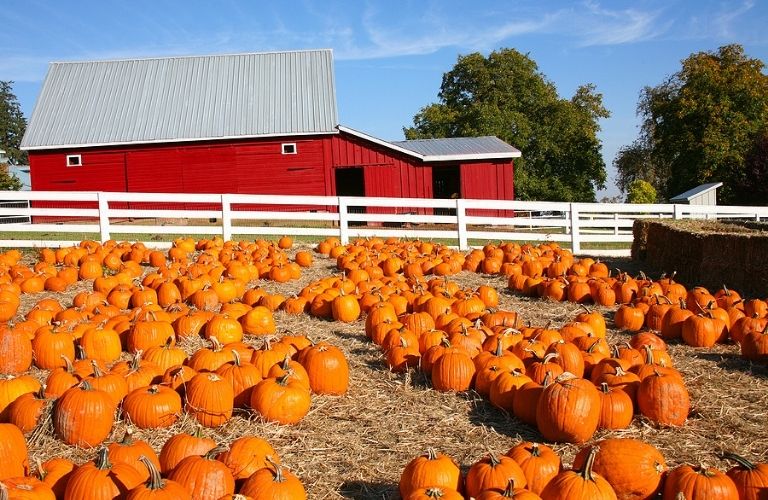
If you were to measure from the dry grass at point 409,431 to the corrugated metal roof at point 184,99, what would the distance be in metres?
21.6

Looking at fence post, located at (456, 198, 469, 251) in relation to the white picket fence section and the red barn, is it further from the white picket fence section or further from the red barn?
the red barn

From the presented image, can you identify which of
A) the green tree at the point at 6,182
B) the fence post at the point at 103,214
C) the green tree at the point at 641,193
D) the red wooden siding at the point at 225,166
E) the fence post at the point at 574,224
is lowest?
the fence post at the point at 574,224

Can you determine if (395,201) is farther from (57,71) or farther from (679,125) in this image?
(679,125)

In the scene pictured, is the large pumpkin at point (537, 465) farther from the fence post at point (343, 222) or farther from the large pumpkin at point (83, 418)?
the fence post at point (343, 222)

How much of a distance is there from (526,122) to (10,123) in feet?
257

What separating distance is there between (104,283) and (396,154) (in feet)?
62.4

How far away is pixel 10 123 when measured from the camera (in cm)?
9538

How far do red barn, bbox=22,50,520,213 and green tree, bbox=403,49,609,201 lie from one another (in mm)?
17051

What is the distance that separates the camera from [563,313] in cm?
827

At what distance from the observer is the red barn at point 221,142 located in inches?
1040

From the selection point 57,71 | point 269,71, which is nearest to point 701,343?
point 269,71

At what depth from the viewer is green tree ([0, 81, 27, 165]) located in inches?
3548

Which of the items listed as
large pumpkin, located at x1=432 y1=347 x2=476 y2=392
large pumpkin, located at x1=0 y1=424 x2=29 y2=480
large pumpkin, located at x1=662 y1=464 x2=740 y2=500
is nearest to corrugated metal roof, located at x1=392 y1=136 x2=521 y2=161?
large pumpkin, located at x1=432 y1=347 x2=476 y2=392

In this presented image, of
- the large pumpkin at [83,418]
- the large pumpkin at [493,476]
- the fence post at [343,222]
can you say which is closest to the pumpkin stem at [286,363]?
the large pumpkin at [83,418]
